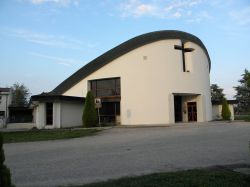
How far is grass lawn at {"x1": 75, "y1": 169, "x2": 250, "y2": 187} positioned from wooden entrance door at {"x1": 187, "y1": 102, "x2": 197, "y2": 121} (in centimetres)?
2839

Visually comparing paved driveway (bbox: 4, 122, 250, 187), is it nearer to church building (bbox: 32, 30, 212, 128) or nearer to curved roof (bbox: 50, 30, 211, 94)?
church building (bbox: 32, 30, 212, 128)

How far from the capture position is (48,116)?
95.0ft

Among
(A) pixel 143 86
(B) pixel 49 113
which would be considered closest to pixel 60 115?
(B) pixel 49 113

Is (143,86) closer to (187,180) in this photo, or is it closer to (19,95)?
(187,180)

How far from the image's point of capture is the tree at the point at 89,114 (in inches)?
1053

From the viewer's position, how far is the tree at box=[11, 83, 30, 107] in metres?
78.2

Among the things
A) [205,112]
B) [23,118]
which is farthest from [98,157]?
[23,118]

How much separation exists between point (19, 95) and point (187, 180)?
79.2m

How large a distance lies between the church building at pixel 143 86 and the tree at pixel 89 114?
176 cm

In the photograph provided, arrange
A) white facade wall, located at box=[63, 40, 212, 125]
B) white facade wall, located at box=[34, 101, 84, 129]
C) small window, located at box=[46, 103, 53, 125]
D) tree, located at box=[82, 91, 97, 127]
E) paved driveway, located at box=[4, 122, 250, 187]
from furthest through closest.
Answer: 1. white facade wall, located at box=[63, 40, 212, 125]
2. small window, located at box=[46, 103, 53, 125]
3. white facade wall, located at box=[34, 101, 84, 129]
4. tree, located at box=[82, 91, 97, 127]
5. paved driveway, located at box=[4, 122, 250, 187]

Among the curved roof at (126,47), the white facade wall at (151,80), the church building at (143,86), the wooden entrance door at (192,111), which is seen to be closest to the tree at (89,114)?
the church building at (143,86)

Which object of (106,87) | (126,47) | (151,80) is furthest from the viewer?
(106,87)

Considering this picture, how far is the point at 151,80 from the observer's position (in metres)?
30.5

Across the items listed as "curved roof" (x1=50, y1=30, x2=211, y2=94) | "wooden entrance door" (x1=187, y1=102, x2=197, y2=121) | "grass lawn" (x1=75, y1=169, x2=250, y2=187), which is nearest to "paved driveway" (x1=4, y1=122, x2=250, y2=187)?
"grass lawn" (x1=75, y1=169, x2=250, y2=187)
